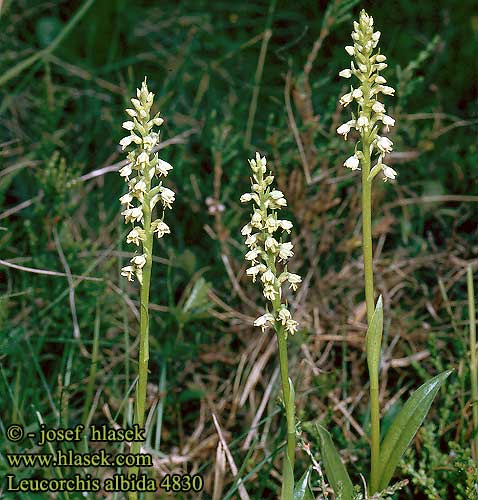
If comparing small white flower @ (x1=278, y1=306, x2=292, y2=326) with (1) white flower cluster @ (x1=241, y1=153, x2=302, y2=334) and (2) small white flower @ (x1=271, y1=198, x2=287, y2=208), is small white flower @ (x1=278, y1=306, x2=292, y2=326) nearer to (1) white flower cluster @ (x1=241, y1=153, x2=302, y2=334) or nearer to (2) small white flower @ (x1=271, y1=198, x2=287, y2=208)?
(1) white flower cluster @ (x1=241, y1=153, x2=302, y2=334)

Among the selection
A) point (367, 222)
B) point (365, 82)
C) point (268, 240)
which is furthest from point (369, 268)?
point (365, 82)

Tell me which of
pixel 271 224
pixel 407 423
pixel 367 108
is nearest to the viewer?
pixel 271 224

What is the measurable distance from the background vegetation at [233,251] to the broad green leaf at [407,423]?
0.74 ft

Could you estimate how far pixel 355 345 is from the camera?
3672 mm

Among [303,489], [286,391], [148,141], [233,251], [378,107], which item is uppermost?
[378,107]

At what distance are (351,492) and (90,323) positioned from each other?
1687mm

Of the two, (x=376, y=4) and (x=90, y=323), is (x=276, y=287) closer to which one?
(x=90, y=323)

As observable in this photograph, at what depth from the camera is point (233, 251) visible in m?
4.12

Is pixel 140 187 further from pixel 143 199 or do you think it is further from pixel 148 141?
pixel 148 141

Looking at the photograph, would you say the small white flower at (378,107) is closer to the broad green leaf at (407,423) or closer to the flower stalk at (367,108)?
the flower stalk at (367,108)

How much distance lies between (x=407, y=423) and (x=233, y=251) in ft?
6.01

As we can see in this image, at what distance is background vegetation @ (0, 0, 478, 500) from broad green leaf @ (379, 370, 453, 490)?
0.23 meters

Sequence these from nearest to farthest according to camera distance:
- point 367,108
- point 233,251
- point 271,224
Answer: point 271,224
point 367,108
point 233,251

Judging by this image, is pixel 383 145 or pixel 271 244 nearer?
pixel 271 244
